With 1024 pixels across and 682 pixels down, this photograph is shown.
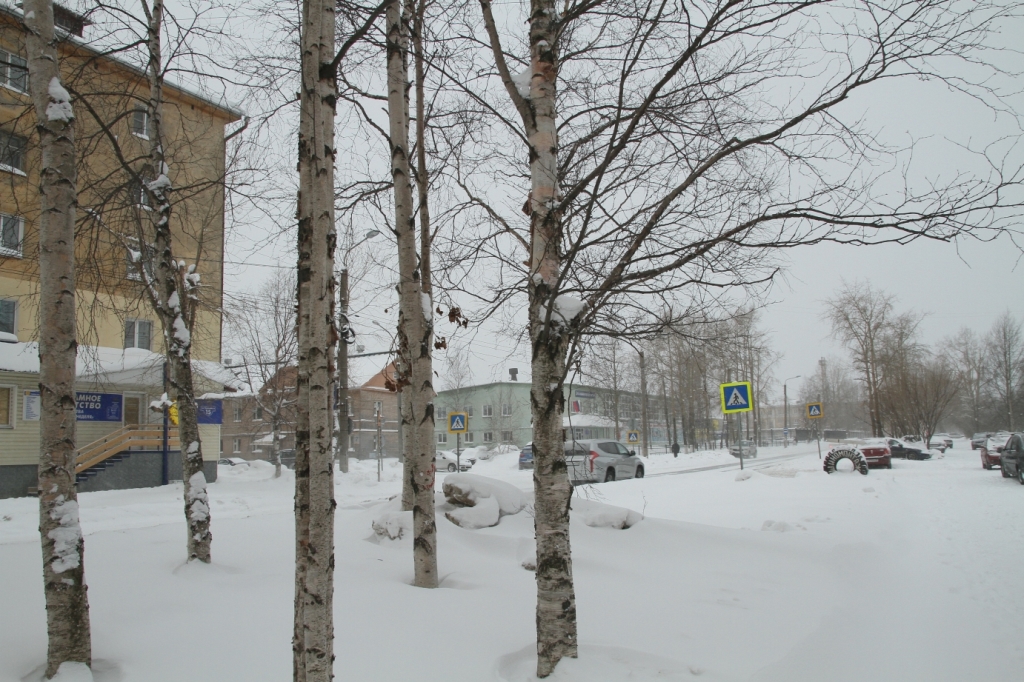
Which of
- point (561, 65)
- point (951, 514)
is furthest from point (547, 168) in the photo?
point (951, 514)

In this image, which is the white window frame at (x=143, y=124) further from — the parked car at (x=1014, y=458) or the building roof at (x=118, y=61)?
the parked car at (x=1014, y=458)

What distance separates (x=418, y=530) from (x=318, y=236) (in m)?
3.29

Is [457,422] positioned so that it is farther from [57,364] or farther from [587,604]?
[57,364]

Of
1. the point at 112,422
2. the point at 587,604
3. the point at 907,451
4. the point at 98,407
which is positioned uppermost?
the point at 98,407

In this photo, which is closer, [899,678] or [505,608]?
[899,678]

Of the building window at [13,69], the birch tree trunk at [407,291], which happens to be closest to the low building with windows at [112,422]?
the building window at [13,69]

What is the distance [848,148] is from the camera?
14.0 ft

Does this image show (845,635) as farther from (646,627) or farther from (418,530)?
(418,530)

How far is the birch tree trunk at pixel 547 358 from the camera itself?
11.6ft

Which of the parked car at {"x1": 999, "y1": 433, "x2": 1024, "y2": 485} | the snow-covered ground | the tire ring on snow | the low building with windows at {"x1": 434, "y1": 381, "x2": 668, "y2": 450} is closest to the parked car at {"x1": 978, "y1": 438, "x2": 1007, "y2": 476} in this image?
the parked car at {"x1": 999, "y1": 433, "x2": 1024, "y2": 485}

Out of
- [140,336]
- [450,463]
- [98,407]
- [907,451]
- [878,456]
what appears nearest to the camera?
[98,407]

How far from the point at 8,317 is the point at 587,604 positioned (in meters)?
18.5

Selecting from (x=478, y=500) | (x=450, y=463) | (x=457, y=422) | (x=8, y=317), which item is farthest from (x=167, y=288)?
(x=450, y=463)

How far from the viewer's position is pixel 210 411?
20.0 metres
